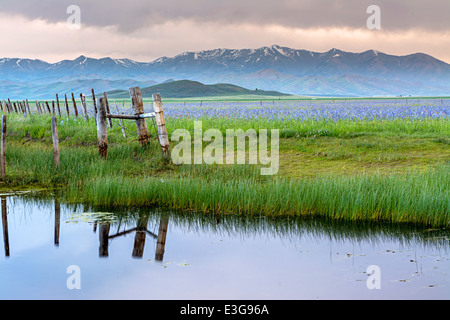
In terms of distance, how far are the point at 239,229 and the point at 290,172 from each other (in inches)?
207

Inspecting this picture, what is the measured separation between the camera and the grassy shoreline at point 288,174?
9836 millimetres

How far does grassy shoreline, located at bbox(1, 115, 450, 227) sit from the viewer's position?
9836 mm

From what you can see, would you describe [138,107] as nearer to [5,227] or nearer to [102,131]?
[102,131]

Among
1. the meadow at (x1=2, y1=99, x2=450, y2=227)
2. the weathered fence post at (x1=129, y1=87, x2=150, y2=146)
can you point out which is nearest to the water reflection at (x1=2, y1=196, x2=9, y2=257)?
the meadow at (x1=2, y1=99, x2=450, y2=227)

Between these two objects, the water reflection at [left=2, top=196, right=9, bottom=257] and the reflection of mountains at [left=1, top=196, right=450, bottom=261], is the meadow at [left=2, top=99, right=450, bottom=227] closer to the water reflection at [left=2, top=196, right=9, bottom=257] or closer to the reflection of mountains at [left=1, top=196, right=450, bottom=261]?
the reflection of mountains at [left=1, top=196, right=450, bottom=261]

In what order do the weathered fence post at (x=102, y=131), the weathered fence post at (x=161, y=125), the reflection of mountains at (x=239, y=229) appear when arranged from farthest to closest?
the weathered fence post at (x=102, y=131)
the weathered fence post at (x=161, y=125)
the reflection of mountains at (x=239, y=229)

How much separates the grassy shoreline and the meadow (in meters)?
0.03

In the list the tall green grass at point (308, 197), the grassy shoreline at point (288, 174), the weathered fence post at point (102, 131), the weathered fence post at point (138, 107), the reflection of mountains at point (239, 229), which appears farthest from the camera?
the weathered fence post at point (138, 107)

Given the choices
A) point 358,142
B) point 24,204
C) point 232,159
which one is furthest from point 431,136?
point 24,204

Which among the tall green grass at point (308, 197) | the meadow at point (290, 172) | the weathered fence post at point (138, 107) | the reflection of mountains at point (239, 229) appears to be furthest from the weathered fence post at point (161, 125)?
the reflection of mountains at point (239, 229)

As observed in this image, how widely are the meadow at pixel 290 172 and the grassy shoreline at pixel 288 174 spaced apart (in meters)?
0.03

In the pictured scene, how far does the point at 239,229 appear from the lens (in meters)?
9.30

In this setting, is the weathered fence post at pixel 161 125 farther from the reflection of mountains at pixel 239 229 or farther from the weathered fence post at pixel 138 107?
the reflection of mountains at pixel 239 229
